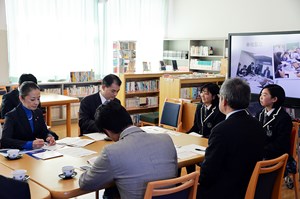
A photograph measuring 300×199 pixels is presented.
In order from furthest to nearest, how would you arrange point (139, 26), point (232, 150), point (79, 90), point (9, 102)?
point (139, 26)
point (79, 90)
point (9, 102)
point (232, 150)

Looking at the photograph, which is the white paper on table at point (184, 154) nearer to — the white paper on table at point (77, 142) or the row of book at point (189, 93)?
the white paper on table at point (77, 142)

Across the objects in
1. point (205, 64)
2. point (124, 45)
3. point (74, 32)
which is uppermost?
point (74, 32)

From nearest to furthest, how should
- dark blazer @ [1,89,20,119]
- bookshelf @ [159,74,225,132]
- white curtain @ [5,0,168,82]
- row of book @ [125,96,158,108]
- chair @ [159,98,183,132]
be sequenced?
dark blazer @ [1,89,20,119], chair @ [159,98,183,132], bookshelf @ [159,74,225,132], white curtain @ [5,0,168,82], row of book @ [125,96,158,108]

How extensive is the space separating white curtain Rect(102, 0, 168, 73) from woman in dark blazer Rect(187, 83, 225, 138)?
4879 mm

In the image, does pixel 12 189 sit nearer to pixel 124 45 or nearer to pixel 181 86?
pixel 181 86

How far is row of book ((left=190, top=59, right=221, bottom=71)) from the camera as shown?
27.7 ft

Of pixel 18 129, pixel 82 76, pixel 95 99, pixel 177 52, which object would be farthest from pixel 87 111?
pixel 177 52

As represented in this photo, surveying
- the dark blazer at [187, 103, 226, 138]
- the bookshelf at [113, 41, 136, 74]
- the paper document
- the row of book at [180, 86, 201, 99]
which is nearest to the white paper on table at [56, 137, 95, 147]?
the paper document

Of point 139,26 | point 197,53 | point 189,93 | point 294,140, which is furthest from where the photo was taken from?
point 139,26

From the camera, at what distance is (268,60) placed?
5.96 meters

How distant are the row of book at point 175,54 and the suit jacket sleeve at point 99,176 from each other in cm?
746

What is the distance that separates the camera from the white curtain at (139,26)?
863 cm

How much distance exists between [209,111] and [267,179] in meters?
1.71

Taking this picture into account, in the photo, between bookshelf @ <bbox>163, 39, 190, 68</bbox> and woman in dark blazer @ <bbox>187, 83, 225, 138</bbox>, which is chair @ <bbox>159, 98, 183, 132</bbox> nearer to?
woman in dark blazer @ <bbox>187, 83, 225, 138</bbox>
